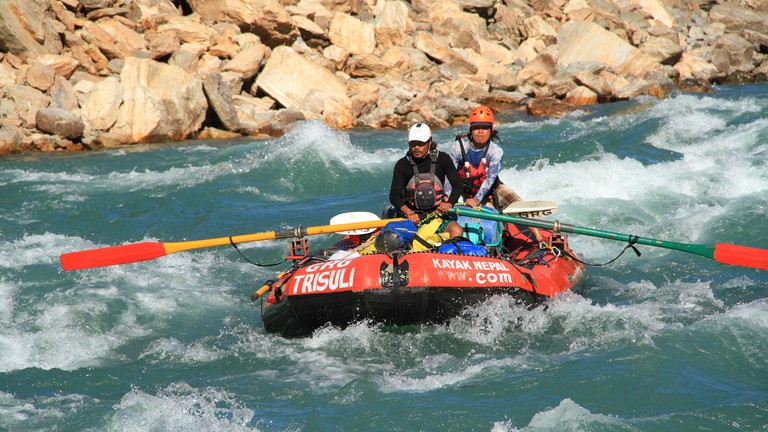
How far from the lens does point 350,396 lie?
211 inches

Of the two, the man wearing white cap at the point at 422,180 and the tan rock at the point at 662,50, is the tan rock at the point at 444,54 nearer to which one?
the tan rock at the point at 662,50

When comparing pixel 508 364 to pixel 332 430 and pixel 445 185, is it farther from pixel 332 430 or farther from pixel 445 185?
pixel 445 185

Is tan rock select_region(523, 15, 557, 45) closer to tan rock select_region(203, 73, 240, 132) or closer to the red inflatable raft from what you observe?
tan rock select_region(203, 73, 240, 132)

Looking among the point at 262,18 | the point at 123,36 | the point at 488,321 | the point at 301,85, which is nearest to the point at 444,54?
the point at 262,18

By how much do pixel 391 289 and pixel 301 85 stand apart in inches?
473

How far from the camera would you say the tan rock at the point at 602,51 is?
22922 millimetres

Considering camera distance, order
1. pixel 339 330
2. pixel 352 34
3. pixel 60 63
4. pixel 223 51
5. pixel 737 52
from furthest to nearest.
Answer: pixel 737 52
pixel 352 34
pixel 223 51
pixel 60 63
pixel 339 330

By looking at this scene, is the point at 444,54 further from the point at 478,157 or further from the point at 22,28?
the point at 478,157

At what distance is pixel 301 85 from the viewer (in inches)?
687

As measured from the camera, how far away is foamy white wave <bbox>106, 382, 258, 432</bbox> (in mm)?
4883

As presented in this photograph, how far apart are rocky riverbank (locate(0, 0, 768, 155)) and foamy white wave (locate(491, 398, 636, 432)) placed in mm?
11258

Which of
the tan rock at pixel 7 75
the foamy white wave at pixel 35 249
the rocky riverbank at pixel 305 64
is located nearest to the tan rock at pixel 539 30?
the rocky riverbank at pixel 305 64

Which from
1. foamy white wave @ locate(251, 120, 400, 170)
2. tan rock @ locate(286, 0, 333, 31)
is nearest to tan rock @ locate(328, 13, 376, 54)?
tan rock @ locate(286, 0, 333, 31)

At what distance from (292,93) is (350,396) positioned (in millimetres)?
12571
